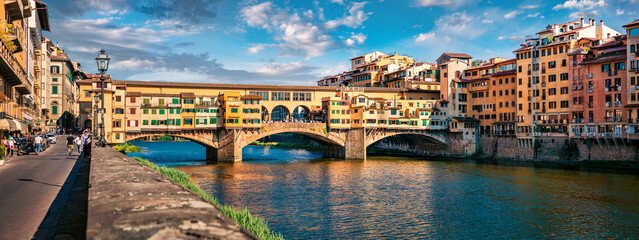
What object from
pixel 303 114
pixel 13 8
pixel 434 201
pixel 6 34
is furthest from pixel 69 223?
pixel 303 114

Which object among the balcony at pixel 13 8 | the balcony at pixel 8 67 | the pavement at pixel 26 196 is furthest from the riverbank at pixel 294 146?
the pavement at pixel 26 196

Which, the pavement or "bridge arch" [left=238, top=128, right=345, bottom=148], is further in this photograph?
"bridge arch" [left=238, top=128, right=345, bottom=148]

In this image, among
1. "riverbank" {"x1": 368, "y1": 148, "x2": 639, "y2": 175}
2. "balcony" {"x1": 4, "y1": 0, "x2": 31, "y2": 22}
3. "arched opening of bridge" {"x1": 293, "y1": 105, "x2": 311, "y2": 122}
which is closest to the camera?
"balcony" {"x1": 4, "y1": 0, "x2": 31, "y2": 22}

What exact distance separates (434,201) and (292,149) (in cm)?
8093

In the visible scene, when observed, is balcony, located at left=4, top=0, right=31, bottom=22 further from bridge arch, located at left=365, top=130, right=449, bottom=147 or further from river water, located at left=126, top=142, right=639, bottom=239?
bridge arch, located at left=365, top=130, right=449, bottom=147

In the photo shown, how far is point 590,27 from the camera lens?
240 feet

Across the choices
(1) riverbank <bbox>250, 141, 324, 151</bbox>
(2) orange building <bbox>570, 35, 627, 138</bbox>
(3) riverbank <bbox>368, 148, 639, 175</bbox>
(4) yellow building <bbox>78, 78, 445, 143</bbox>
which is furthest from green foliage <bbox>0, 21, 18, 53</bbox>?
(1) riverbank <bbox>250, 141, 324, 151</bbox>

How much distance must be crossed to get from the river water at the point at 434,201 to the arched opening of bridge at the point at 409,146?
28.6 meters

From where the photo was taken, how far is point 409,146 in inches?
3846

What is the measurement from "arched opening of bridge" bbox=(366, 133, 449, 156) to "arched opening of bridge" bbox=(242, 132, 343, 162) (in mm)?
11920

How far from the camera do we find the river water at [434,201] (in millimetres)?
28766

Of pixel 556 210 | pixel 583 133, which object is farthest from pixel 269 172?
pixel 583 133

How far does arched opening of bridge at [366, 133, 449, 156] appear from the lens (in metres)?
90.4

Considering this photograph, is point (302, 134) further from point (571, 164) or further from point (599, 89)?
point (599, 89)
